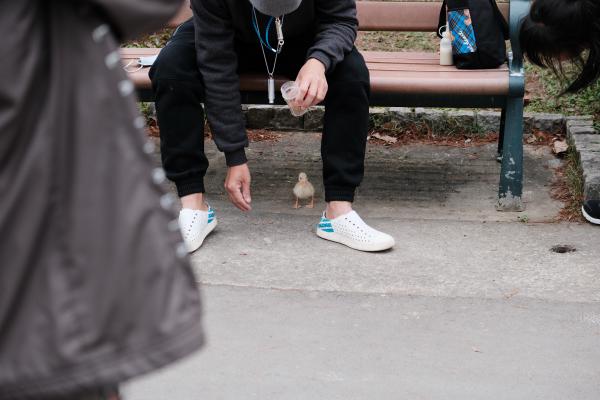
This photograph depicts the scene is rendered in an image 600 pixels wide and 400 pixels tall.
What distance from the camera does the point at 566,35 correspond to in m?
3.18

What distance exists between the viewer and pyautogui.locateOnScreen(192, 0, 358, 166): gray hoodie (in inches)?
134

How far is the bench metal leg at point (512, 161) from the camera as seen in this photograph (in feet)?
12.2

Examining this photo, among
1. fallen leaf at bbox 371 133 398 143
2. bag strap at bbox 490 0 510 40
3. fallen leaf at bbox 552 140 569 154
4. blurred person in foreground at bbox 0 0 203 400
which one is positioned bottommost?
fallen leaf at bbox 371 133 398 143

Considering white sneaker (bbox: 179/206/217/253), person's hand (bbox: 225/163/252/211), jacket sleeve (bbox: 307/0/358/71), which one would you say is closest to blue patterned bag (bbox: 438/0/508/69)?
jacket sleeve (bbox: 307/0/358/71)

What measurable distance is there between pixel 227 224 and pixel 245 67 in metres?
0.65

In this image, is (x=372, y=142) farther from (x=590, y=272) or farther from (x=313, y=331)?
(x=313, y=331)

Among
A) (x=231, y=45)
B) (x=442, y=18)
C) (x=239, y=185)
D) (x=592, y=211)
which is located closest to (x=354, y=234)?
(x=239, y=185)

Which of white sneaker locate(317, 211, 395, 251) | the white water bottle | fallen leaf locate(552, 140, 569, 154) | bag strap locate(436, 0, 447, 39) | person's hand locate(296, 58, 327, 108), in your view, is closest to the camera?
person's hand locate(296, 58, 327, 108)

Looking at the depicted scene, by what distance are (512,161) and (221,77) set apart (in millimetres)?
1252

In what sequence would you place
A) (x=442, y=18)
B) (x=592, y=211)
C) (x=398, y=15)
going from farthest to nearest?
(x=398, y=15)
(x=442, y=18)
(x=592, y=211)

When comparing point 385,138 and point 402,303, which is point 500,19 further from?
point 402,303

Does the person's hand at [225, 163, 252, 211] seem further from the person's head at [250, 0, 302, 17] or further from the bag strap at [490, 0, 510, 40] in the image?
the bag strap at [490, 0, 510, 40]

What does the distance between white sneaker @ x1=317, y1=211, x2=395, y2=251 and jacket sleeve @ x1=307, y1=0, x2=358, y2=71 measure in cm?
57

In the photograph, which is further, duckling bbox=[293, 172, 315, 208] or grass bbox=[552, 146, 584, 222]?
duckling bbox=[293, 172, 315, 208]
